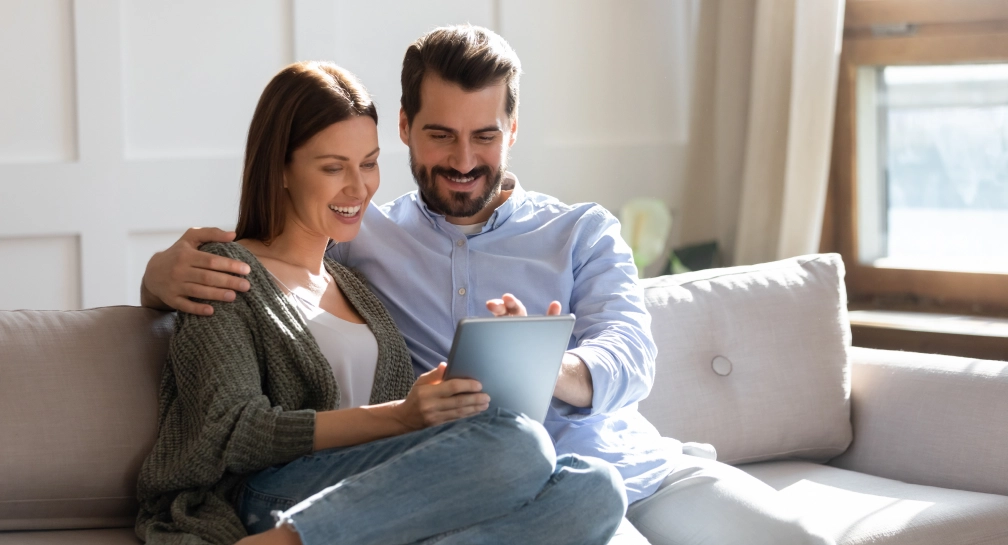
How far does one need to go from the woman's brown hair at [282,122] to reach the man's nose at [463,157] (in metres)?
0.20

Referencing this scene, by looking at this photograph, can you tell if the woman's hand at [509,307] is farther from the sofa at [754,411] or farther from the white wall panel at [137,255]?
the white wall panel at [137,255]

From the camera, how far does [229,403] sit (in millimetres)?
1400

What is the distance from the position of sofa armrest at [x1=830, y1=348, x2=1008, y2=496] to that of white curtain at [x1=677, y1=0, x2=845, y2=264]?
78cm

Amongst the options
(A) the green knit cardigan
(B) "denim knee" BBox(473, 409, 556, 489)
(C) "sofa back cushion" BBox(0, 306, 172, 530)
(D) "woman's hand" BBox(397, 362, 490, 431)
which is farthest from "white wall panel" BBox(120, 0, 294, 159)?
(B) "denim knee" BBox(473, 409, 556, 489)

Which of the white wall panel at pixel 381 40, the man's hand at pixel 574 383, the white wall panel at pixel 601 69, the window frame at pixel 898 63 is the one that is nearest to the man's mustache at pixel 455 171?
the man's hand at pixel 574 383

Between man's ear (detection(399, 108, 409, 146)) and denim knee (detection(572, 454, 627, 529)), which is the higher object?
man's ear (detection(399, 108, 409, 146))

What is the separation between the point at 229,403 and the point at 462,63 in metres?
0.71

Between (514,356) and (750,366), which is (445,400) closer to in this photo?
(514,356)

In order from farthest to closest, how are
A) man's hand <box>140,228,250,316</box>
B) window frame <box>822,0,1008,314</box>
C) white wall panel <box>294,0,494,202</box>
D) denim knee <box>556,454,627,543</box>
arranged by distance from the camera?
1. window frame <box>822,0,1008,314</box>
2. white wall panel <box>294,0,494,202</box>
3. man's hand <box>140,228,250,316</box>
4. denim knee <box>556,454,627,543</box>

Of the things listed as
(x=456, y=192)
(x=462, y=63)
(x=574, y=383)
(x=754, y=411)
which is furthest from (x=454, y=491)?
(x=754, y=411)

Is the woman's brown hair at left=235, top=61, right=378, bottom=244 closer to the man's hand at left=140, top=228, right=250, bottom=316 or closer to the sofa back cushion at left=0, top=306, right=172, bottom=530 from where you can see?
the man's hand at left=140, top=228, right=250, bottom=316

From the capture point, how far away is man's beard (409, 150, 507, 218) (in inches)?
70.5

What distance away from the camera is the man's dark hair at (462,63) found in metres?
1.76

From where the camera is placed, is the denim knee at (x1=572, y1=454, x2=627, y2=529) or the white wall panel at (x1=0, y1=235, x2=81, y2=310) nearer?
the denim knee at (x1=572, y1=454, x2=627, y2=529)
